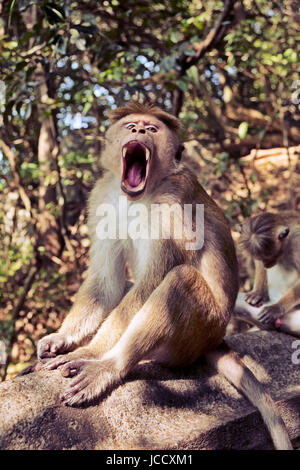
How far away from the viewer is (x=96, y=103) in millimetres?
5211

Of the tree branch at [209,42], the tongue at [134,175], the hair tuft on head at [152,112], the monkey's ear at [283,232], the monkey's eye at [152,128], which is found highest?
the tree branch at [209,42]

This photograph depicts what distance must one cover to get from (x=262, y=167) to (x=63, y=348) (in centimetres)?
600

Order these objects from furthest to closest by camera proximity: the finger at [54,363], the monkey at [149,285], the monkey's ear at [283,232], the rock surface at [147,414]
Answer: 1. the monkey's ear at [283,232]
2. the finger at [54,363]
3. the monkey at [149,285]
4. the rock surface at [147,414]

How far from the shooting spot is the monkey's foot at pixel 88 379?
2215mm

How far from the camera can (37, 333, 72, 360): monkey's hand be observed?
267 centimetres

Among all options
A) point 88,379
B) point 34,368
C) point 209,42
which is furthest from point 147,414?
point 209,42

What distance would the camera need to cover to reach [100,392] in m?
2.27

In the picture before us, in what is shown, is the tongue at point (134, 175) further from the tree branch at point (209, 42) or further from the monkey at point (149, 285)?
the tree branch at point (209, 42)

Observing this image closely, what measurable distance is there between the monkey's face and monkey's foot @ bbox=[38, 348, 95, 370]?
2.65ft

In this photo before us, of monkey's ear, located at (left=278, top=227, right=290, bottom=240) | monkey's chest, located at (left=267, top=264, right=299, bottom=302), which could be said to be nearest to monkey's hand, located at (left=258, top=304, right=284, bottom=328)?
monkey's chest, located at (left=267, top=264, right=299, bottom=302)

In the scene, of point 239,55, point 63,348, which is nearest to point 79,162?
point 239,55

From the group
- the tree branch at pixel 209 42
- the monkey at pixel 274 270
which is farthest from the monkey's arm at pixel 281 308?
the tree branch at pixel 209 42

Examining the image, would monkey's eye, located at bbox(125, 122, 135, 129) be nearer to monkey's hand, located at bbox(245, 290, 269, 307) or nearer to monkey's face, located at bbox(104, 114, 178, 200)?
monkey's face, located at bbox(104, 114, 178, 200)
